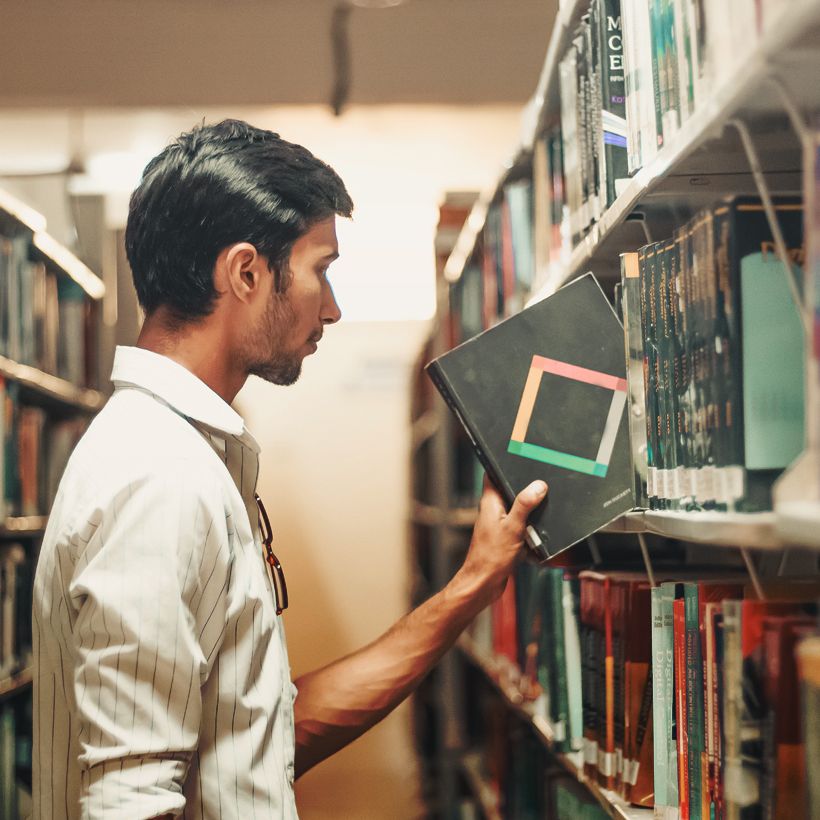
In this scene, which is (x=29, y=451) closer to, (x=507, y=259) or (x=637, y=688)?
(x=507, y=259)

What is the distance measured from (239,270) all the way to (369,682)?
65 centimetres

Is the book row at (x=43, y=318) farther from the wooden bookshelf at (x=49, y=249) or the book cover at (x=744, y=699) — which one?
the book cover at (x=744, y=699)

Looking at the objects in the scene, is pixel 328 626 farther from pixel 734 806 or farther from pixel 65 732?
pixel 734 806

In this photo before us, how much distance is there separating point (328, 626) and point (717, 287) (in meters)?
5.20

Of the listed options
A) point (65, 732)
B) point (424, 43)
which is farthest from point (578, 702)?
point (424, 43)

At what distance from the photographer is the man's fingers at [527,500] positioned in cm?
132

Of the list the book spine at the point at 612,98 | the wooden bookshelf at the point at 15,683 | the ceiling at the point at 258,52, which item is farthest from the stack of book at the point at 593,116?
the ceiling at the point at 258,52

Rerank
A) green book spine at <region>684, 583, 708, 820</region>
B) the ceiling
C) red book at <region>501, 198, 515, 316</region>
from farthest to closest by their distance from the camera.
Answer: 1. the ceiling
2. red book at <region>501, 198, 515, 316</region>
3. green book spine at <region>684, 583, 708, 820</region>

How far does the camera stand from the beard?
1.42m

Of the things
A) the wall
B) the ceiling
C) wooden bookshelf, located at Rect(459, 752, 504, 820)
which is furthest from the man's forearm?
the wall

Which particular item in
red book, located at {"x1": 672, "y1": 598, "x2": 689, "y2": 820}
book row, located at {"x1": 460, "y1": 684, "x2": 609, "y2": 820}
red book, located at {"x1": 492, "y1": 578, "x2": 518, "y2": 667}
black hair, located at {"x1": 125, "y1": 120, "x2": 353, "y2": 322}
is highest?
black hair, located at {"x1": 125, "y1": 120, "x2": 353, "y2": 322}

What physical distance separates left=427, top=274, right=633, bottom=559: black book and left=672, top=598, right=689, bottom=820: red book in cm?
20

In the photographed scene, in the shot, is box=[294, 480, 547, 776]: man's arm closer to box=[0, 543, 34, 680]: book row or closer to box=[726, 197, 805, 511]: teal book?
box=[726, 197, 805, 511]: teal book

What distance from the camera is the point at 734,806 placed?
0.91m
